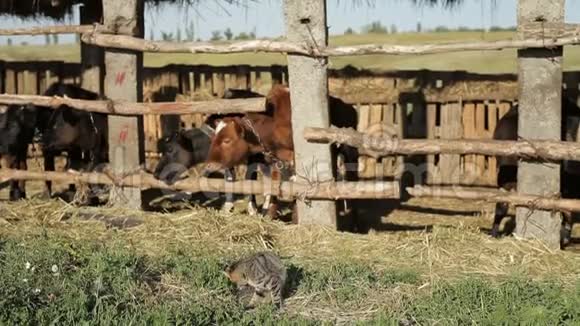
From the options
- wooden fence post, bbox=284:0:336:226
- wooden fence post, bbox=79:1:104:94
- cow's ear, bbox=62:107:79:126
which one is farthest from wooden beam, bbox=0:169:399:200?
wooden fence post, bbox=79:1:104:94

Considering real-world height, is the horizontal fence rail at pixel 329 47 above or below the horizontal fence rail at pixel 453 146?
above

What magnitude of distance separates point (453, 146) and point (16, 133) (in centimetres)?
693

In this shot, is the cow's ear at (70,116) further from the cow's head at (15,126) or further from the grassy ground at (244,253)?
the grassy ground at (244,253)

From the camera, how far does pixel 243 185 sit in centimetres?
977

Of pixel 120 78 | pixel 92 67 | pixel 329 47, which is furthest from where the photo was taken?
pixel 92 67

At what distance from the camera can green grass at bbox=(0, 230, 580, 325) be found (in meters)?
5.55

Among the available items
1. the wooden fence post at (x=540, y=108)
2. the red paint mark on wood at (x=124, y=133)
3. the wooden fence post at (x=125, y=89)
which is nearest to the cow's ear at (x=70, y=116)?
the wooden fence post at (x=125, y=89)

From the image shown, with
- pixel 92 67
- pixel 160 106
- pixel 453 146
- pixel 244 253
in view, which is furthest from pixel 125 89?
pixel 92 67

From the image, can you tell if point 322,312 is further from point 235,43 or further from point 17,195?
point 17,195

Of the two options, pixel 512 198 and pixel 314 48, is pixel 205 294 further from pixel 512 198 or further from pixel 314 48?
pixel 512 198

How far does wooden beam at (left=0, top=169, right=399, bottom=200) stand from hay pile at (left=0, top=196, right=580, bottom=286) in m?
0.36

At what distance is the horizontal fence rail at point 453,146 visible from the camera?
26.5 feet

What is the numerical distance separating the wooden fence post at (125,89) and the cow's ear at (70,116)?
158cm

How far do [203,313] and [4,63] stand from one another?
1222cm
